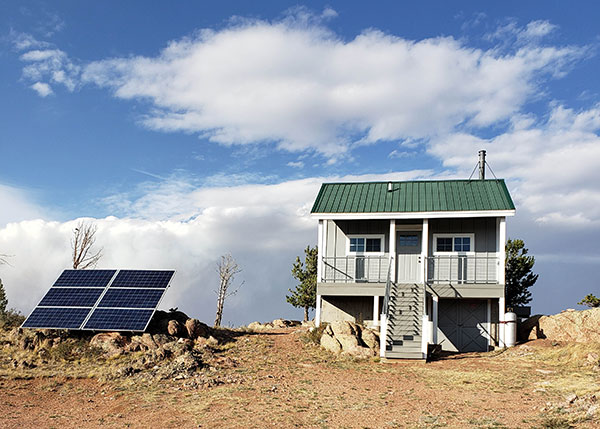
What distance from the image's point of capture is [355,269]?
26156 mm

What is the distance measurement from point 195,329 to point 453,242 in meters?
12.4

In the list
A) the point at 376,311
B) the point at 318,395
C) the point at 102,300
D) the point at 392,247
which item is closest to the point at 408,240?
the point at 392,247

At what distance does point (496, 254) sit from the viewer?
2508cm

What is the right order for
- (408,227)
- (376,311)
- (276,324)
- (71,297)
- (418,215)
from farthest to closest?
(276,324) < (408,227) < (418,215) < (376,311) < (71,297)

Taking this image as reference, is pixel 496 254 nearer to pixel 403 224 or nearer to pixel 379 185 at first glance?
pixel 403 224

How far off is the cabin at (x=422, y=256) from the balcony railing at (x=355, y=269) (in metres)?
0.05

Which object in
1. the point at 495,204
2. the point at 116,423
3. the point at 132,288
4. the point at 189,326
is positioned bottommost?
the point at 116,423

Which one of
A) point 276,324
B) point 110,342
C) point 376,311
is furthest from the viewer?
point 276,324

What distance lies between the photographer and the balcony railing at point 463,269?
2494cm

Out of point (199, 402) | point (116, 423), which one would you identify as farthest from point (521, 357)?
point (116, 423)

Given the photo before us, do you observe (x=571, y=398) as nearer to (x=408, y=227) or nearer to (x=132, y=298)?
(x=408, y=227)

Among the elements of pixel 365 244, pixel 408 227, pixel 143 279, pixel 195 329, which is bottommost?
pixel 195 329

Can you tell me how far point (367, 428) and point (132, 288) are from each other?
534 inches

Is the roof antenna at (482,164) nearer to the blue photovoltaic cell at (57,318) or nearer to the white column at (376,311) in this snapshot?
the white column at (376,311)
